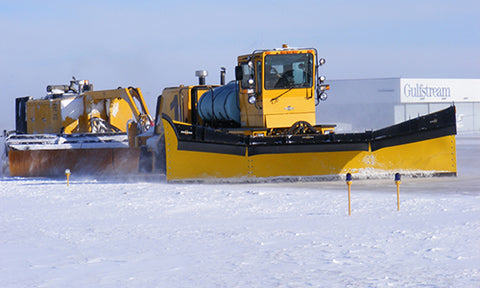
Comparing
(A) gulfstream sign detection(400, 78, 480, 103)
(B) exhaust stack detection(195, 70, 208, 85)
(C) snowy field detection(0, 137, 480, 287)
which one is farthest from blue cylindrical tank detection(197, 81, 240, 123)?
(A) gulfstream sign detection(400, 78, 480, 103)

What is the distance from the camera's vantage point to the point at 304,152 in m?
A: 13.7

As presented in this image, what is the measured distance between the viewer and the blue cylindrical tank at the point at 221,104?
15305mm

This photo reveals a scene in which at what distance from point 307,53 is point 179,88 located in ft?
11.7

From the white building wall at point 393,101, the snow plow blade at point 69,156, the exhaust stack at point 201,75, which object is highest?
the white building wall at point 393,101

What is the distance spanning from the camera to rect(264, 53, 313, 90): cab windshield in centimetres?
1448

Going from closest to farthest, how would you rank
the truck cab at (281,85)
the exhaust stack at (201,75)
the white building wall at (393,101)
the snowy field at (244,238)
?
the snowy field at (244,238) → the truck cab at (281,85) → the exhaust stack at (201,75) → the white building wall at (393,101)

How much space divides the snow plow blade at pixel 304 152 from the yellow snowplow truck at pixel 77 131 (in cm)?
278

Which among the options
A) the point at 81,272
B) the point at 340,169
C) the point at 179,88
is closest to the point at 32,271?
the point at 81,272

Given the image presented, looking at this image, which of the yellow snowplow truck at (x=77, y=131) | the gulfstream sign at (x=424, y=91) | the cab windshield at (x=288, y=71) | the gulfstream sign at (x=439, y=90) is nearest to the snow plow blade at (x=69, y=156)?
the yellow snowplow truck at (x=77, y=131)

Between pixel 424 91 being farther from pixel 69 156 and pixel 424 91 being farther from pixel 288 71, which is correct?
pixel 288 71

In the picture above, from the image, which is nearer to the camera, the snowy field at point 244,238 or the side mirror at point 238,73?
the snowy field at point 244,238

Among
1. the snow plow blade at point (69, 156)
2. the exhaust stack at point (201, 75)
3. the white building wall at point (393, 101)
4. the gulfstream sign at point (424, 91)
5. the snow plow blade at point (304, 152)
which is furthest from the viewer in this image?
the gulfstream sign at point (424, 91)

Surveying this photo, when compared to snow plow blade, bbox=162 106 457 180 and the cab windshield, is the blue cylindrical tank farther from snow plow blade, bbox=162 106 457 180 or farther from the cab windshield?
snow plow blade, bbox=162 106 457 180

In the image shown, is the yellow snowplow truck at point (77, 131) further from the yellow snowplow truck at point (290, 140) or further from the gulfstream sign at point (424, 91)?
the gulfstream sign at point (424, 91)
